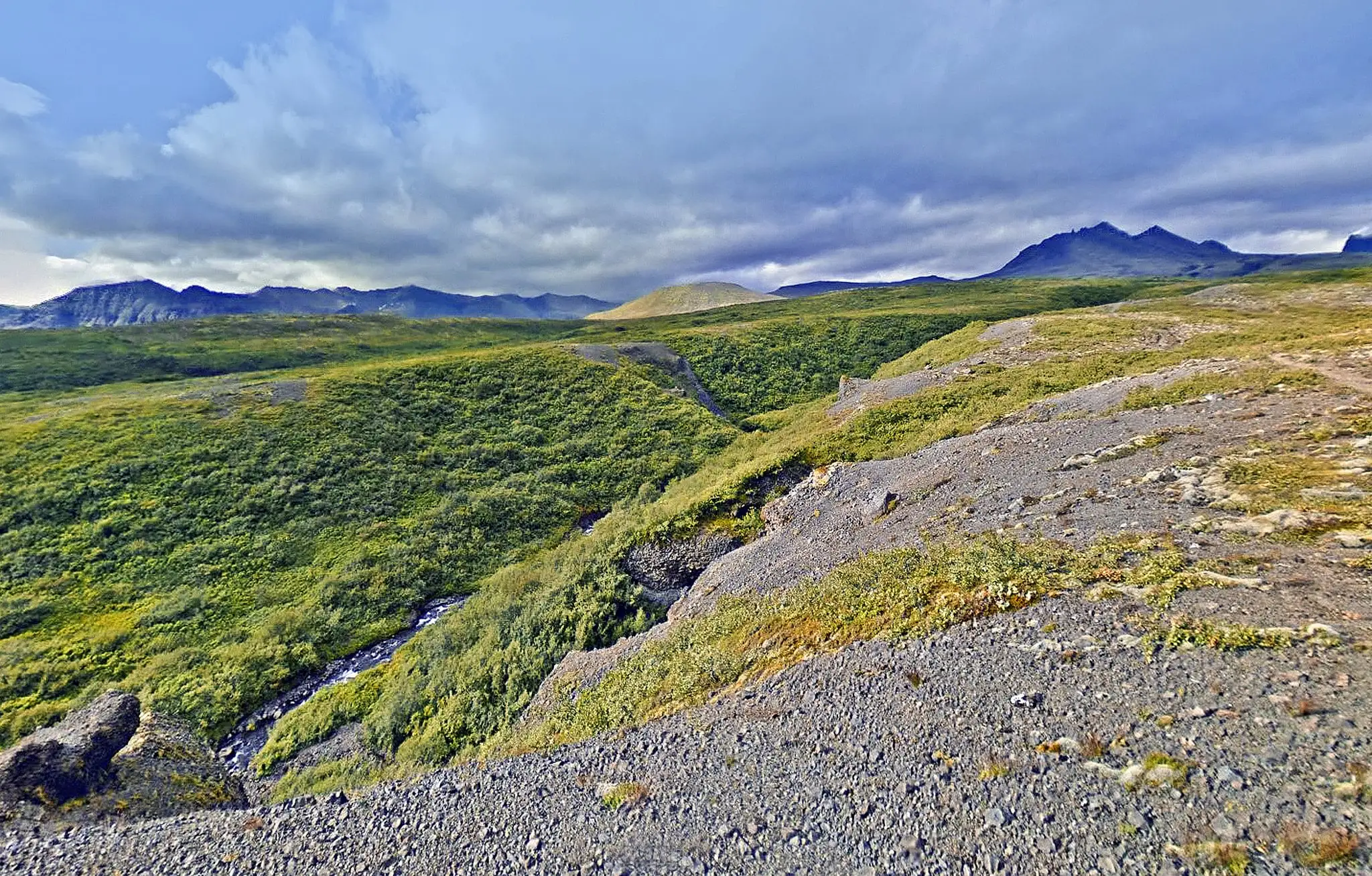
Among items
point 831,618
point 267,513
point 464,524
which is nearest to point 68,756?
point 831,618

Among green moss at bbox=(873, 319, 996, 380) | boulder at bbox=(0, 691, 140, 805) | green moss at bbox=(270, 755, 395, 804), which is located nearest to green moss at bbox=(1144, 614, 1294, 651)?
green moss at bbox=(270, 755, 395, 804)

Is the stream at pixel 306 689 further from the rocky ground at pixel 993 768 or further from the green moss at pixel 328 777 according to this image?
the rocky ground at pixel 993 768

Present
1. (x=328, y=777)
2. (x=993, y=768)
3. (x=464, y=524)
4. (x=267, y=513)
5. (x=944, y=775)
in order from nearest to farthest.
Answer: (x=993, y=768)
(x=944, y=775)
(x=328, y=777)
(x=267, y=513)
(x=464, y=524)

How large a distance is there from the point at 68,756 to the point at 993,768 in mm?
20549

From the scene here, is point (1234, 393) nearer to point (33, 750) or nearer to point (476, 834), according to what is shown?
point (476, 834)

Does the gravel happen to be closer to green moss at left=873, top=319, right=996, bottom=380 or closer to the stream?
the stream

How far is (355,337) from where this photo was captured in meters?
122

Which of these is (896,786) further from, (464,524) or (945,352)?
(945,352)

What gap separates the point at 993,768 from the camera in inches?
319

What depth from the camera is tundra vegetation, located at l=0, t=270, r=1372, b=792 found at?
44.9 ft

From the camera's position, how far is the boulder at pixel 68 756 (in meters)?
12.3

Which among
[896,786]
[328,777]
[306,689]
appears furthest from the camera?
[306,689]

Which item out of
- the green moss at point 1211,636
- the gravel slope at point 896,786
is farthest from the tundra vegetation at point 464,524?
the gravel slope at point 896,786

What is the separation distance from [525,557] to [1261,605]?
99.9 feet
